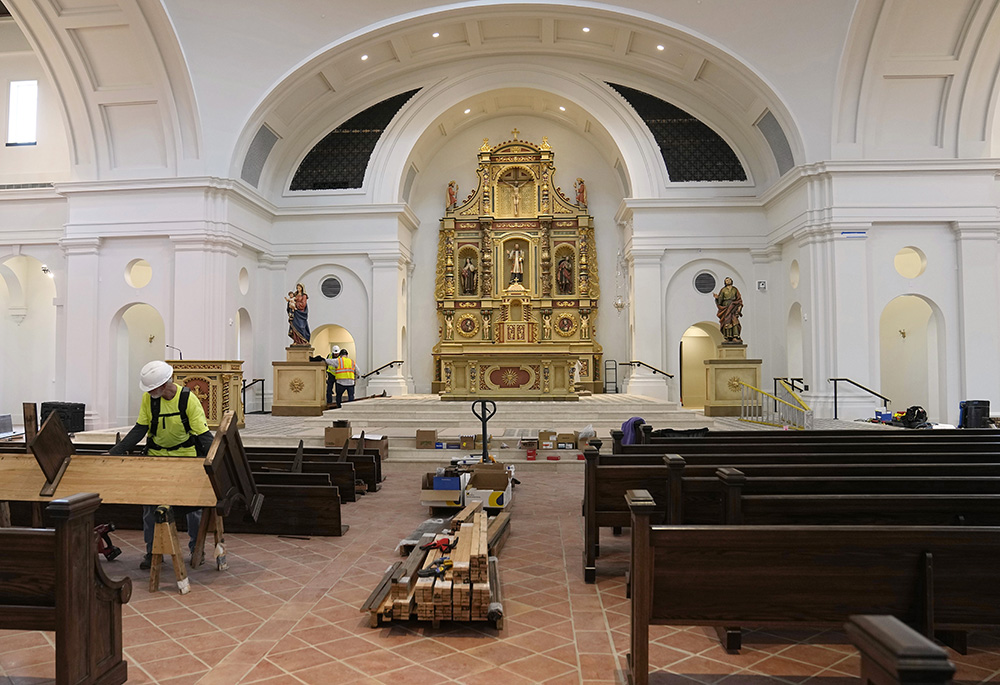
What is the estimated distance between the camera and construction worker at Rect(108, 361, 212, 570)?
5.04 metres

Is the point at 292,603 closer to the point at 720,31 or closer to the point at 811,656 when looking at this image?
the point at 811,656

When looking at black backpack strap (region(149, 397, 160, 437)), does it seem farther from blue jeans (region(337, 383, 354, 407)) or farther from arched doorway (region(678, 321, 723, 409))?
arched doorway (region(678, 321, 723, 409))

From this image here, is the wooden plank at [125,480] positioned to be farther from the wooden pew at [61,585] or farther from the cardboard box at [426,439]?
the cardboard box at [426,439]

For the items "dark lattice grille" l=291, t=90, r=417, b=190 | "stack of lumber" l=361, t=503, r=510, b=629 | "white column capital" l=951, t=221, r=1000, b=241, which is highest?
"dark lattice grille" l=291, t=90, r=417, b=190

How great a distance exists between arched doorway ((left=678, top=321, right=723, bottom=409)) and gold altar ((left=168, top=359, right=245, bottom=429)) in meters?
13.4

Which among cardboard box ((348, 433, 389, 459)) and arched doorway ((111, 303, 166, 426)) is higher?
arched doorway ((111, 303, 166, 426))

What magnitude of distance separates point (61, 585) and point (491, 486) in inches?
185

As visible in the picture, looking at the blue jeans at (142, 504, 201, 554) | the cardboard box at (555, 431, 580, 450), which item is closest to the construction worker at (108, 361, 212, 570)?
the blue jeans at (142, 504, 201, 554)

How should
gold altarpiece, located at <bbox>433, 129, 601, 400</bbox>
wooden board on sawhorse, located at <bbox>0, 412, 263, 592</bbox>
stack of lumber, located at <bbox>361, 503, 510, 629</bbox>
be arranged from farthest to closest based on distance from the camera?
gold altarpiece, located at <bbox>433, 129, 601, 400</bbox> < wooden board on sawhorse, located at <bbox>0, 412, 263, 592</bbox> < stack of lumber, located at <bbox>361, 503, 510, 629</bbox>

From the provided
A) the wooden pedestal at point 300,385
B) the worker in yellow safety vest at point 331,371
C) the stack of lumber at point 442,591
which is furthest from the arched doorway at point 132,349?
the stack of lumber at point 442,591

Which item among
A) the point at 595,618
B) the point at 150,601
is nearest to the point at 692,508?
the point at 595,618

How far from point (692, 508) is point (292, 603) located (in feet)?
9.36

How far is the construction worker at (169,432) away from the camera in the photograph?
16.5 ft

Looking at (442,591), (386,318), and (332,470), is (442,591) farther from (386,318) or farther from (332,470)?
(386,318)
